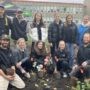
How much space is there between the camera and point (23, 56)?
35.0 ft

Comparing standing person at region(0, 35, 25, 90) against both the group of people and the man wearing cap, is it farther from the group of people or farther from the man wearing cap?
the man wearing cap

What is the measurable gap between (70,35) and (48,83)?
183 cm

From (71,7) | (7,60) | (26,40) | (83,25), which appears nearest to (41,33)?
(26,40)

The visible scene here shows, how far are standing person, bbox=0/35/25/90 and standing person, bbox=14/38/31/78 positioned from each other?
1.91ft

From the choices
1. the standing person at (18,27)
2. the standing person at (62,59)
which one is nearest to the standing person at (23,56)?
the standing person at (18,27)

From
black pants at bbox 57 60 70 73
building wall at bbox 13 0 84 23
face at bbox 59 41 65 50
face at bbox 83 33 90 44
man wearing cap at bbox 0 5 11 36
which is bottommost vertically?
building wall at bbox 13 0 84 23

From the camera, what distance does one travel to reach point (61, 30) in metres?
11.4

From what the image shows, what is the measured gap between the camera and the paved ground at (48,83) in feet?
32.6

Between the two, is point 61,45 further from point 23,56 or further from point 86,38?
point 23,56

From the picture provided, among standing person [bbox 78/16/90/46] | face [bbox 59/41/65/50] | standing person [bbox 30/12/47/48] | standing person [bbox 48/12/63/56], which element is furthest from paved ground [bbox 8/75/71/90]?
standing person [bbox 78/16/90/46]

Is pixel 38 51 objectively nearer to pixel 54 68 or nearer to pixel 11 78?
pixel 54 68

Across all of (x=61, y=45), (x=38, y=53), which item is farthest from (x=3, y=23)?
(x=61, y=45)

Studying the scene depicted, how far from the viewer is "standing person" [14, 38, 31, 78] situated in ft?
34.3

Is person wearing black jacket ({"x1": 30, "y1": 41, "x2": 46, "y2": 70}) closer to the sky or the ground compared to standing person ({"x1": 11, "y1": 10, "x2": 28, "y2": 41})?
closer to the ground
